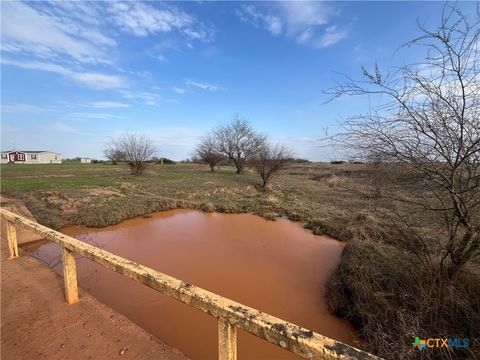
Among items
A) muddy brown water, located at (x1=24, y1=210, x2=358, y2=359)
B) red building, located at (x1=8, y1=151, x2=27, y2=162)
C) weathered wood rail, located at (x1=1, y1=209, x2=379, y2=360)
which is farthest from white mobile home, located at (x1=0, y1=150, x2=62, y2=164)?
weathered wood rail, located at (x1=1, y1=209, x2=379, y2=360)

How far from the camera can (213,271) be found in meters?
5.92

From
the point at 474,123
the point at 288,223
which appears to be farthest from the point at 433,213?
the point at 288,223

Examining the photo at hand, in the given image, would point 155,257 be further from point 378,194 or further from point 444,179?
point 444,179

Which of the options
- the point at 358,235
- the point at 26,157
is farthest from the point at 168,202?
the point at 26,157

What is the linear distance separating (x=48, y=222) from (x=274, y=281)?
25.9 ft

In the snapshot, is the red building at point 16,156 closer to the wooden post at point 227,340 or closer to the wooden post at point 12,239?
the wooden post at point 12,239

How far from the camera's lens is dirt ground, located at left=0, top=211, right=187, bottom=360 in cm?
228

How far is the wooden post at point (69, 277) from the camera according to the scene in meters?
2.96

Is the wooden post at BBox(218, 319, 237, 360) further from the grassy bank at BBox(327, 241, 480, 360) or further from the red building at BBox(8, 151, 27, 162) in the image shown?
the red building at BBox(8, 151, 27, 162)

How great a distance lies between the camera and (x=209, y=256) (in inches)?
269

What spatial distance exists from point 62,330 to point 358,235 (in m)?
8.09

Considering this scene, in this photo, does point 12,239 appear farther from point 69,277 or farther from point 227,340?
point 227,340

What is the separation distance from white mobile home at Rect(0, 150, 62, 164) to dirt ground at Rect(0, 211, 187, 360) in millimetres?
66348

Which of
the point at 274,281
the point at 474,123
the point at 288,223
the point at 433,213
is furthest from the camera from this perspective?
the point at 288,223
